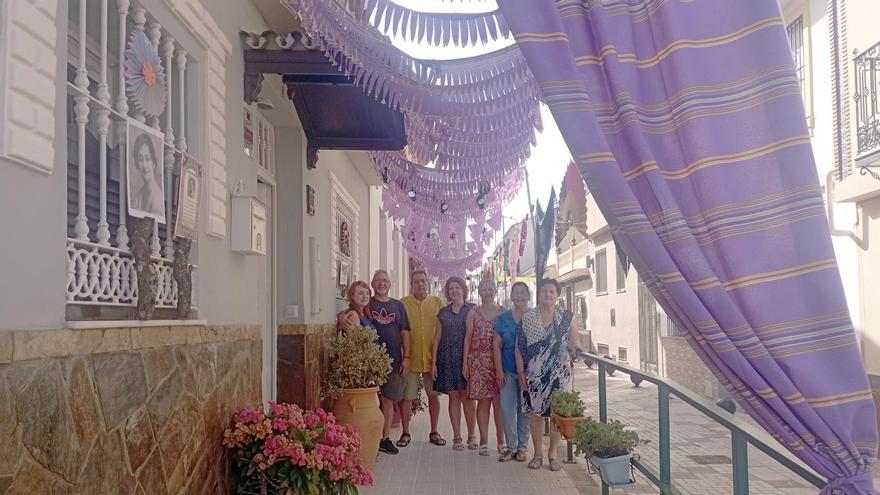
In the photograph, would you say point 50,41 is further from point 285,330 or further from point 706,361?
point 285,330

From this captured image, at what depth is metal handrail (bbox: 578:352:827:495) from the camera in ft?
7.66

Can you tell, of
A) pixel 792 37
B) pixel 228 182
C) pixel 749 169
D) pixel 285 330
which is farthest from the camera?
pixel 792 37

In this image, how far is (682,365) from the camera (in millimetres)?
15461

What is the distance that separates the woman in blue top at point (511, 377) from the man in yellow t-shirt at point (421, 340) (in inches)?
33.0

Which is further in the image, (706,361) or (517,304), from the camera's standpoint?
(517,304)

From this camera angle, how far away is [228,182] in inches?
166

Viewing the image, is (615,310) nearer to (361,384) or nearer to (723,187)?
(361,384)

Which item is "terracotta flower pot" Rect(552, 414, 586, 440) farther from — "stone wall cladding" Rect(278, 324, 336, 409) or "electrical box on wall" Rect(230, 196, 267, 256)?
"electrical box on wall" Rect(230, 196, 267, 256)

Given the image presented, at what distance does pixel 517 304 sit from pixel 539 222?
3.48 meters

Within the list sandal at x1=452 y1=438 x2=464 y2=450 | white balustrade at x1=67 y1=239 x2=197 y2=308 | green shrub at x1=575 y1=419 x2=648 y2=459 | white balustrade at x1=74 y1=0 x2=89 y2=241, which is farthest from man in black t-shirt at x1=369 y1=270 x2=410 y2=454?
white balustrade at x1=74 y1=0 x2=89 y2=241

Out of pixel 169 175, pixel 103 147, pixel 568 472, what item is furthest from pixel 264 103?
pixel 568 472

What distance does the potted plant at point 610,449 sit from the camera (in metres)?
4.41

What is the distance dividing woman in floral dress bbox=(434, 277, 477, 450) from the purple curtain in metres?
4.67

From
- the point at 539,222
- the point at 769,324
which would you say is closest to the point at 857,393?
the point at 769,324
